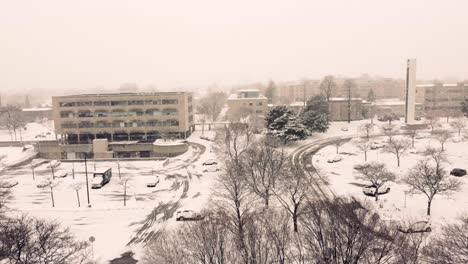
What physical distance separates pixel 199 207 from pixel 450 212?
857 inches

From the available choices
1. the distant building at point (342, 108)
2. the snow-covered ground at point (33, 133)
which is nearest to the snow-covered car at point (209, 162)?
the distant building at point (342, 108)

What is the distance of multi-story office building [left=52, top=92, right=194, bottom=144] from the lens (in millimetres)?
69312

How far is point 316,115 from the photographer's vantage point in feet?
225

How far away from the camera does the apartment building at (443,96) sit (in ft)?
320

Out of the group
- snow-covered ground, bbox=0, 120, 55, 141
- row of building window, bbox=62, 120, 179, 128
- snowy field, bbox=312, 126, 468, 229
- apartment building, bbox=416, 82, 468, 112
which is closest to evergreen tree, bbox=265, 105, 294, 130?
snowy field, bbox=312, 126, 468, 229

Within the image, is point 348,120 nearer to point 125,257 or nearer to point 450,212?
point 450,212

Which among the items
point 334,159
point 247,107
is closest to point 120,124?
point 247,107

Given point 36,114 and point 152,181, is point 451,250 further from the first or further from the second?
point 36,114

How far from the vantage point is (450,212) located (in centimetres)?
2641

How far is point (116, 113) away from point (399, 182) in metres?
57.0

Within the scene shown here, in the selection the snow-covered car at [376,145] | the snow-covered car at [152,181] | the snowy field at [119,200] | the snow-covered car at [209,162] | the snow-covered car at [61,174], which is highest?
the snow-covered car at [376,145]

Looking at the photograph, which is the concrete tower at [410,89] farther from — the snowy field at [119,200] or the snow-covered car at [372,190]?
the snowy field at [119,200]

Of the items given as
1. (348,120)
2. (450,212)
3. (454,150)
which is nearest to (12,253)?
(450,212)

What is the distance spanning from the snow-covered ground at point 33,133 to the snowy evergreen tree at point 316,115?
66998 millimetres
